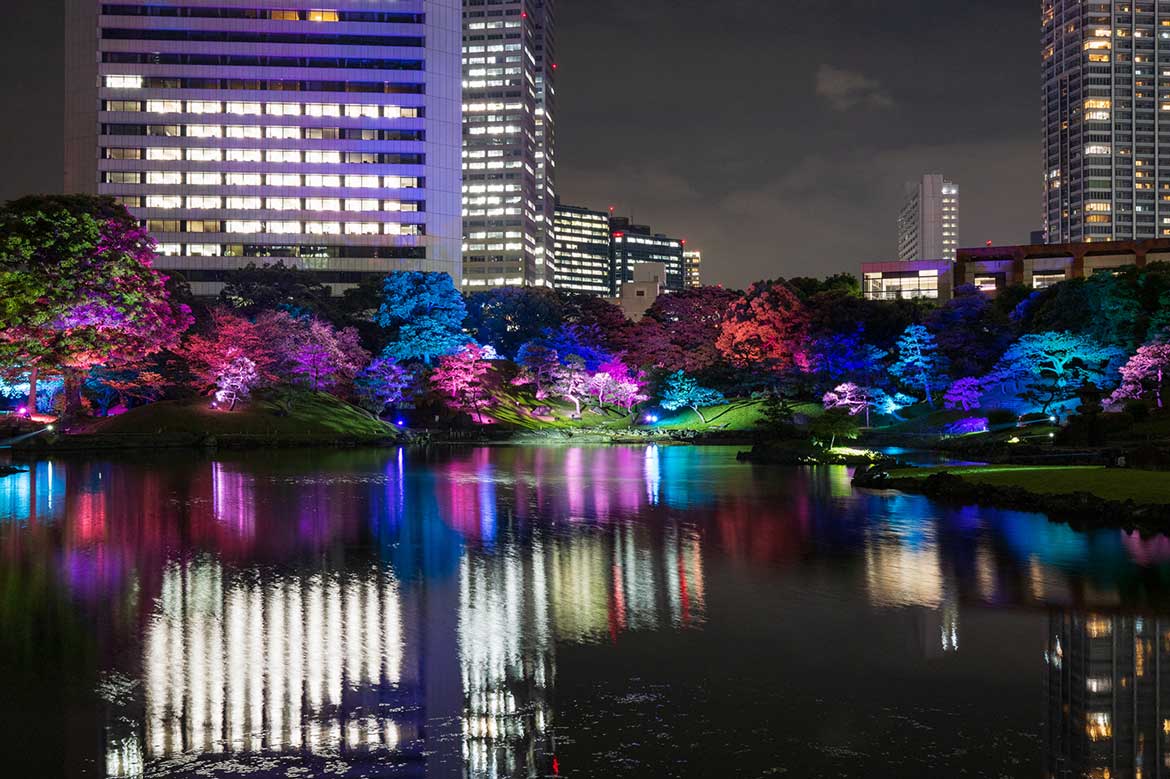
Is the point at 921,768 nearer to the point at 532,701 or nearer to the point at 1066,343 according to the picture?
the point at 532,701

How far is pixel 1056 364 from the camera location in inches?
2306

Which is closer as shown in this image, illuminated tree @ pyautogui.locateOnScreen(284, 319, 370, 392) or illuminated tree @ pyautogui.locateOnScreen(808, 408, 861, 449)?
illuminated tree @ pyautogui.locateOnScreen(808, 408, 861, 449)

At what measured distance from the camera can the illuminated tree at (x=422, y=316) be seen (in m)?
83.6

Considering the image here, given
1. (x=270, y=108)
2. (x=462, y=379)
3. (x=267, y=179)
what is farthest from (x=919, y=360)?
(x=270, y=108)

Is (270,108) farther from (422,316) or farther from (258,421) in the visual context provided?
(258,421)

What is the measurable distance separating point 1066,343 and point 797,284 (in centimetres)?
3978

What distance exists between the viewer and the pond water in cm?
916

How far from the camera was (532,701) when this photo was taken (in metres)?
10.6

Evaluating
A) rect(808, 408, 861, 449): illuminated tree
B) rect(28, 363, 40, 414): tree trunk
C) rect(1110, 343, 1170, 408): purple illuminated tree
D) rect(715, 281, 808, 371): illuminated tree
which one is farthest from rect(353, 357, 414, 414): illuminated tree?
rect(1110, 343, 1170, 408): purple illuminated tree

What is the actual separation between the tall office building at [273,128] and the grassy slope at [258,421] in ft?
189

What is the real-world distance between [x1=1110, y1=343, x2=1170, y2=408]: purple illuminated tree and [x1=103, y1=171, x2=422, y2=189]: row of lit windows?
98029 millimetres

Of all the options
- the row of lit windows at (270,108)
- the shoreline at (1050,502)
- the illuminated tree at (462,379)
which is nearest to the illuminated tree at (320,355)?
the illuminated tree at (462,379)

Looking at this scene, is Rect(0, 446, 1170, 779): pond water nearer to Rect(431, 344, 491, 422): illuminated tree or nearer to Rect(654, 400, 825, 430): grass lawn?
Rect(654, 400, 825, 430): grass lawn

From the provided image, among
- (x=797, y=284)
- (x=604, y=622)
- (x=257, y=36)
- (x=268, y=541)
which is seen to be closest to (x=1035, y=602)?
(x=604, y=622)
